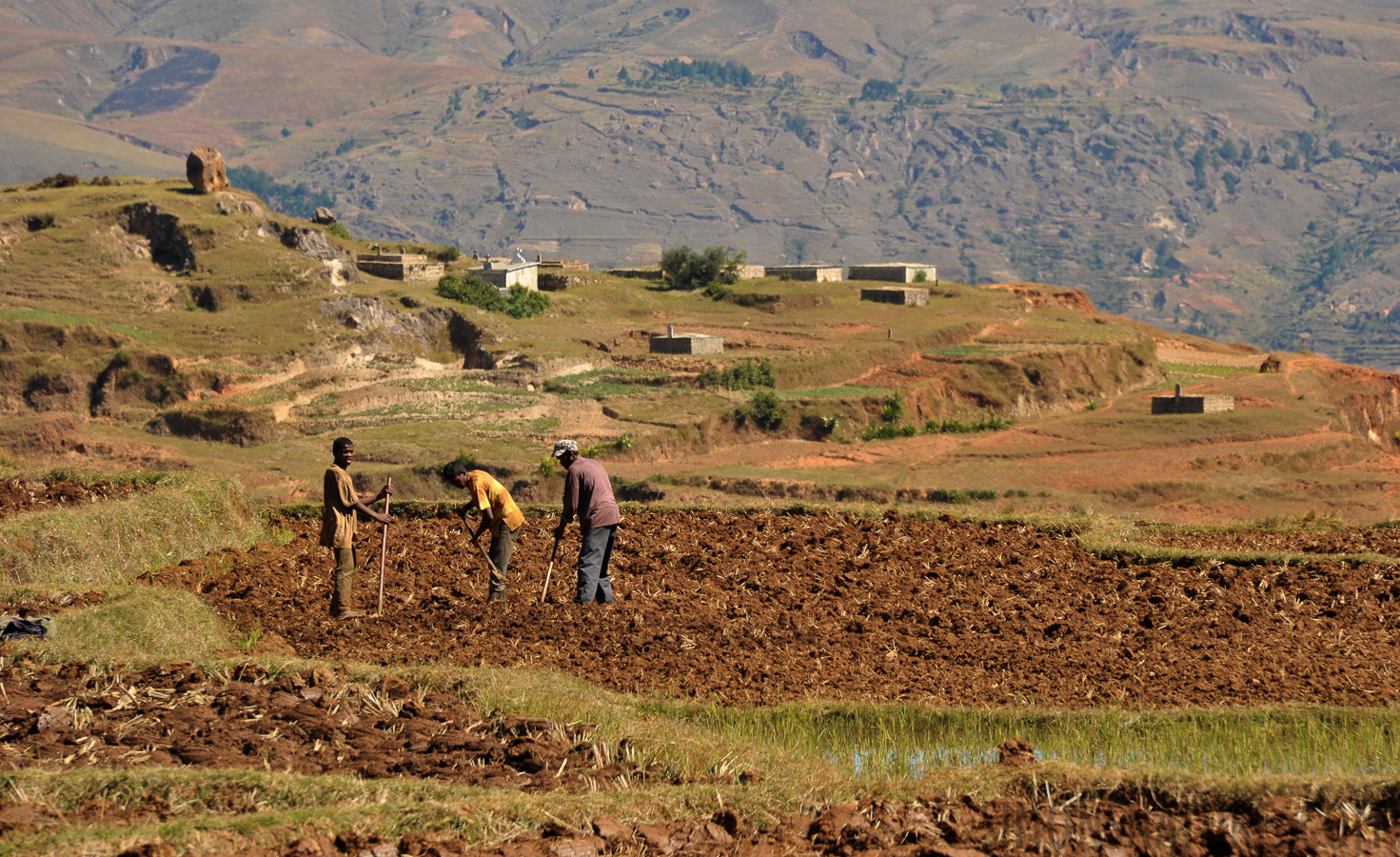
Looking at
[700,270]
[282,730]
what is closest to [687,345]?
[700,270]

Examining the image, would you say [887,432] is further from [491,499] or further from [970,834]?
[970,834]

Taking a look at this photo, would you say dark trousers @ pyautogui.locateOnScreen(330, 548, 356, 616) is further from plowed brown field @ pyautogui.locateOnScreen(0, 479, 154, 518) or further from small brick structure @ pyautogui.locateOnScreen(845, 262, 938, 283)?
small brick structure @ pyautogui.locateOnScreen(845, 262, 938, 283)

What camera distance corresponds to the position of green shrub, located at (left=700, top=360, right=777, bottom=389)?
54.9 metres

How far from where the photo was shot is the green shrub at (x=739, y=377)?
180 ft

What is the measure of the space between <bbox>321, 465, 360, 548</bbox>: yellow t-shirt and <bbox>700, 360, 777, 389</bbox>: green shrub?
134ft

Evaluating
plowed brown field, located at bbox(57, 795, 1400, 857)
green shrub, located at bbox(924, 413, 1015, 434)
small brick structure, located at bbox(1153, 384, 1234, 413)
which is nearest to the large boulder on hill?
green shrub, located at bbox(924, 413, 1015, 434)

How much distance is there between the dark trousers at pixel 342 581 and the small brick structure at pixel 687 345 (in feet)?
A: 156

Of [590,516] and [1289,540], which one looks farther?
[1289,540]

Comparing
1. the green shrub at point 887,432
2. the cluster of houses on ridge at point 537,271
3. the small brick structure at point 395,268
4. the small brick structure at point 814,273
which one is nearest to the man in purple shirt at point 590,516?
the green shrub at point 887,432

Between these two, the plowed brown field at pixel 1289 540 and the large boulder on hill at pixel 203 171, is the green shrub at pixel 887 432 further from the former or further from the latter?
the large boulder on hill at pixel 203 171

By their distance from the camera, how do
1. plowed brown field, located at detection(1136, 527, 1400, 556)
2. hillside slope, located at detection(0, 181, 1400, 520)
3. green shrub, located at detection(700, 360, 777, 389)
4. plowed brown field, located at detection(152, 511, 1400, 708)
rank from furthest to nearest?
green shrub, located at detection(700, 360, 777, 389) < hillside slope, located at detection(0, 181, 1400, 520) < plowed brown field, located at detection(1136, 527, 1400, 556) < plowed brown field, located at detection(152, 511, 1400, 708)

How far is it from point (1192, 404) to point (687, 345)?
21.1 metres

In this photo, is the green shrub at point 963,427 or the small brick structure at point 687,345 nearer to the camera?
the green shrub at point 963,427

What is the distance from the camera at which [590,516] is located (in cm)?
1398
